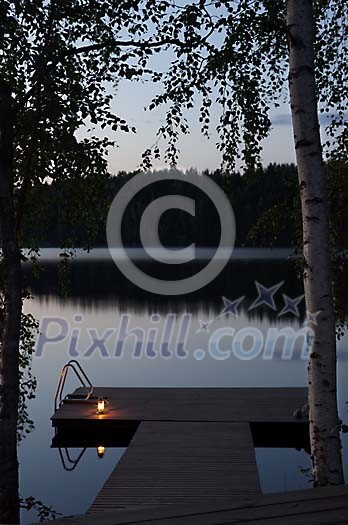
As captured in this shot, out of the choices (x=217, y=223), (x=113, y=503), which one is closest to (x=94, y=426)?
(x=113, y=503)

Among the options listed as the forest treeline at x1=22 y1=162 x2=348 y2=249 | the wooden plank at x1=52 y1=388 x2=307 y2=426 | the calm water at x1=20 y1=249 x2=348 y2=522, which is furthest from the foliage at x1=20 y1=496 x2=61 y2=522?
the forest treeline at x1=22 y1=162 x2=348 y2=249

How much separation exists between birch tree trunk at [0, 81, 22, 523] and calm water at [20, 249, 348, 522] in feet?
4.70

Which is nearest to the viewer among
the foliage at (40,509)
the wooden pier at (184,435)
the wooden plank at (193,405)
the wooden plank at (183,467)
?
the foliage at (40,509)

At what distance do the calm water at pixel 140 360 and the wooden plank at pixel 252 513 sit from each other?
4759 mm

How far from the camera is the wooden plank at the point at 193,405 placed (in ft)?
37.6

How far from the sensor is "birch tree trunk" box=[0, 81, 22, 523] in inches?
243

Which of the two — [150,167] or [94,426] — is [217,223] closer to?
[94,426]

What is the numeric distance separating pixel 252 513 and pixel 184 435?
7.28 metres

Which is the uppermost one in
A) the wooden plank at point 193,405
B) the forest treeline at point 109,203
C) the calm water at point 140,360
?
the forest treeline at point 109,203

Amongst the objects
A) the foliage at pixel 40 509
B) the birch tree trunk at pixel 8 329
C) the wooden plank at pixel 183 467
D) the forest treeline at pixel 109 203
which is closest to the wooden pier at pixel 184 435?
the wooden plank at pixel 183 467

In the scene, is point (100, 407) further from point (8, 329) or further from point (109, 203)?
point (8, 329)

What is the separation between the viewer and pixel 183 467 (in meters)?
8.59

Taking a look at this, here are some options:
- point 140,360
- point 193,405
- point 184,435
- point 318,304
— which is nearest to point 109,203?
point 318,304

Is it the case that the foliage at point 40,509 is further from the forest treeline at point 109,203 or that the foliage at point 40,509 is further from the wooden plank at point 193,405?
the forest treeline at point 109,203
